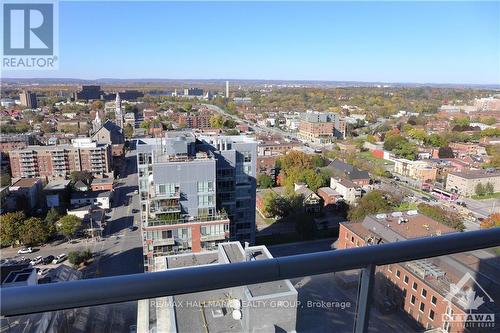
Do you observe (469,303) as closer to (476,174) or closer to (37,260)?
(37,260)

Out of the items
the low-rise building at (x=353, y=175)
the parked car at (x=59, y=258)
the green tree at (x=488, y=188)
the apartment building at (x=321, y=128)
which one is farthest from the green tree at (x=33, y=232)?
the apartment building at (x=321, y=128)

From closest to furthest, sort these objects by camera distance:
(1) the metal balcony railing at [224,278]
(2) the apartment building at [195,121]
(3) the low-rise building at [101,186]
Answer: (1) the metal balcony railing at [224,278] → (3) the low-rise building at [101,186] → (2) the apartment building at [195,121]

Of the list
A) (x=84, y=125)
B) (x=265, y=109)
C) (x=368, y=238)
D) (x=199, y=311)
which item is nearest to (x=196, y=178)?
(x=368, y=238)

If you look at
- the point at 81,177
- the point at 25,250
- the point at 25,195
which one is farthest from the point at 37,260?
the point at 81,177

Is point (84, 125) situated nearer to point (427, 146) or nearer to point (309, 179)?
point (309, 179)

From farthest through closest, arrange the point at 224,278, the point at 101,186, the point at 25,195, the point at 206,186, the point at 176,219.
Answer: the point at 101,186
the point at 25,195
the point at 206,186
the point at 176,219
the point at 224,278

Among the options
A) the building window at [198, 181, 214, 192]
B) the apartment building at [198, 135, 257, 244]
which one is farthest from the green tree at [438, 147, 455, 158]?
the building window at [198, 181, 214, 192]

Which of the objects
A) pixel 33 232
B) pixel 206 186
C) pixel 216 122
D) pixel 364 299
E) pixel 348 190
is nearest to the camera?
pixel 364 299

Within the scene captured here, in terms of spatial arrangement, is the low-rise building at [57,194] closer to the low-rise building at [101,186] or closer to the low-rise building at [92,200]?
the low-rise building at [92,200]
